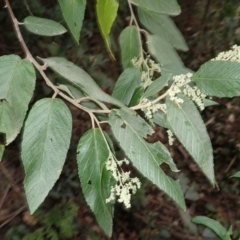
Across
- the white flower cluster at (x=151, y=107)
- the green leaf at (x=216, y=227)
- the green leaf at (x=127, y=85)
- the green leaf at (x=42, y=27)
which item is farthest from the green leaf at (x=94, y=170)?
the green leaf at (x=216, y=227)

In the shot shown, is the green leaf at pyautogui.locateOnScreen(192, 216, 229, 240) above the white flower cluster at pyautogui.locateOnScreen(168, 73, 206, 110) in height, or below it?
below

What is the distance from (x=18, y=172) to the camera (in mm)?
2557

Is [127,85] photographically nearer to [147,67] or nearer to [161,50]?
[147,67]

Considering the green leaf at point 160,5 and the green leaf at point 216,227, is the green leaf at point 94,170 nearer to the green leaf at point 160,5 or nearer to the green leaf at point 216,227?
the green leaf at point 160,5

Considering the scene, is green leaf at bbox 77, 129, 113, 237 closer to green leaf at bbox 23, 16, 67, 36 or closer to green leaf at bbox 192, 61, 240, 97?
green leaf at bbox 192, 61, 240, 97

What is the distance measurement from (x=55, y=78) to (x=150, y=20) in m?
1.21

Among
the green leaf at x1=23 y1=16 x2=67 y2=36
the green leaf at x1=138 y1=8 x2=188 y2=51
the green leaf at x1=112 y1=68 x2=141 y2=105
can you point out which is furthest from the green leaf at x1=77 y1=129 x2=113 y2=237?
the green leaf at x1=138 y1=8 x2=188 y2=51

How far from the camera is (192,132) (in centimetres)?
80

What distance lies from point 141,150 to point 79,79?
194 mm

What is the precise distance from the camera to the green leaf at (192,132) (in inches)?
31.5

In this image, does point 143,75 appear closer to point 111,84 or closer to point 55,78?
point 55,78

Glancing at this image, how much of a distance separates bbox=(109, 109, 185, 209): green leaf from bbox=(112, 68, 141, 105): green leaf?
231 millimetres

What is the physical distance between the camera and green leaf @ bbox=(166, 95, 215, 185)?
799 millimetres

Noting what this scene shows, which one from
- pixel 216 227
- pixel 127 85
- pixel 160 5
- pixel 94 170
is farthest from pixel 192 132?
pixel 216 227
